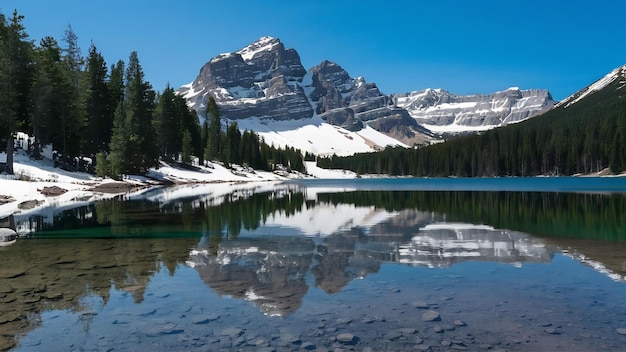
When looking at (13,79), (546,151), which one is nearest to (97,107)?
(13,79)

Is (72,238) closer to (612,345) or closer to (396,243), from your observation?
(396,243)

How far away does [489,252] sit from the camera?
17344 mm

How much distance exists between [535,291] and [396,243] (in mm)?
8587

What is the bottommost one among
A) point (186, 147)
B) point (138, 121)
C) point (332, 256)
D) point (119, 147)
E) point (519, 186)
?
point (332, 256)

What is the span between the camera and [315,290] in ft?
39.3

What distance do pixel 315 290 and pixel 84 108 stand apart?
232ft

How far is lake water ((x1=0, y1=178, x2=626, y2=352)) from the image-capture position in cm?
831

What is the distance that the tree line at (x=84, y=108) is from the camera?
58.3 meters

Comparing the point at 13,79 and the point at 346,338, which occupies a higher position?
the point at 13,79

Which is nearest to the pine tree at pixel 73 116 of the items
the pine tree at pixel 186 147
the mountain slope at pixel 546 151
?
the pine tree at pixel 186 147

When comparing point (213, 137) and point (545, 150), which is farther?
point (545, 150)

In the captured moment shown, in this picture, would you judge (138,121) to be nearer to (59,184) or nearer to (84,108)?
(84,108)

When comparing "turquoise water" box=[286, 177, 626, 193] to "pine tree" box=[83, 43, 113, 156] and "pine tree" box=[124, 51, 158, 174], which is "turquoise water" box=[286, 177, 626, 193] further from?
"pine tree" box=[83, 43, 113, 156]

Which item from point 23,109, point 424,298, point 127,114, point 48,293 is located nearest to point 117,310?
point 48,293
